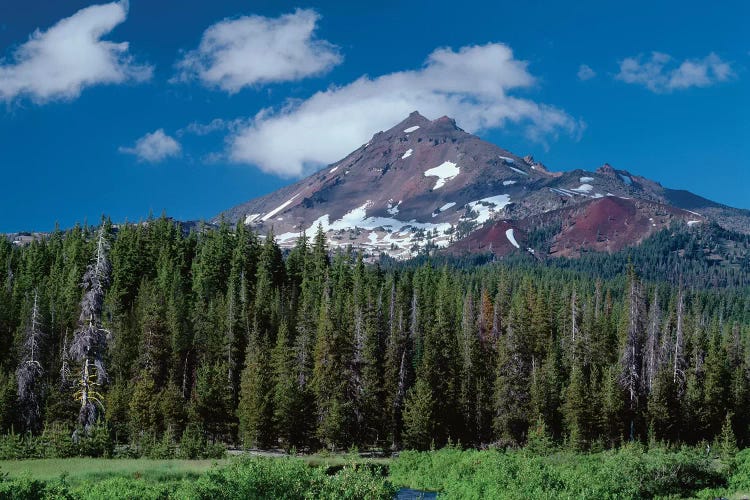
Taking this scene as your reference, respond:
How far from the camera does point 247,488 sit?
92.3 feet

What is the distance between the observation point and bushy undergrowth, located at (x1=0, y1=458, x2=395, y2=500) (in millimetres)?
27312

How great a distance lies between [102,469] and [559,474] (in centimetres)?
2819

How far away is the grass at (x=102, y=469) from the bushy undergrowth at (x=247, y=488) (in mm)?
8491

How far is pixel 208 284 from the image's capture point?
332ft

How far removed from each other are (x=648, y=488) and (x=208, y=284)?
6831cm

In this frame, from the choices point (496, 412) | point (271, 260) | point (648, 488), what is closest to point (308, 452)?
point (496, 412)

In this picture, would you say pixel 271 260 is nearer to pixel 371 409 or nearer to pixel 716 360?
pixel 371 409

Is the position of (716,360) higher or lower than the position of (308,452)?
higher

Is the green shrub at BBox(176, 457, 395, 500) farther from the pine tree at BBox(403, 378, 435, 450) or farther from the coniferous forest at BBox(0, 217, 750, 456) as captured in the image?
the pine tree at BBox(403, 378, 435, 450)

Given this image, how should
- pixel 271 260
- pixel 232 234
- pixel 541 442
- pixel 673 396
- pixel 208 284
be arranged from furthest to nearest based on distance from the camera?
pixel 232 234 < pixel 271 260 < pixel 208 284 < pixel 673 396 < pixel 541 442

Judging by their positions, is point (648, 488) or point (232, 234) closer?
point (648, 488)

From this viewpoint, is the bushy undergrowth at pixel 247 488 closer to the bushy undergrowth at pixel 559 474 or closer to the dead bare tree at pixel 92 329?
the bushy undergrowth at pixel 559 474

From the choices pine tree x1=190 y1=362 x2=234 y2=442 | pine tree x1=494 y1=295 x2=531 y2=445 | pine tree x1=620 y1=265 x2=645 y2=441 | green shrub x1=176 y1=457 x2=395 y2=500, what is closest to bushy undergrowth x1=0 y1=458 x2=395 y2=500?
green shrub x1=176 y1=457 x2=395 y2=500

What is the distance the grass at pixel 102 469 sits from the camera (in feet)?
128
